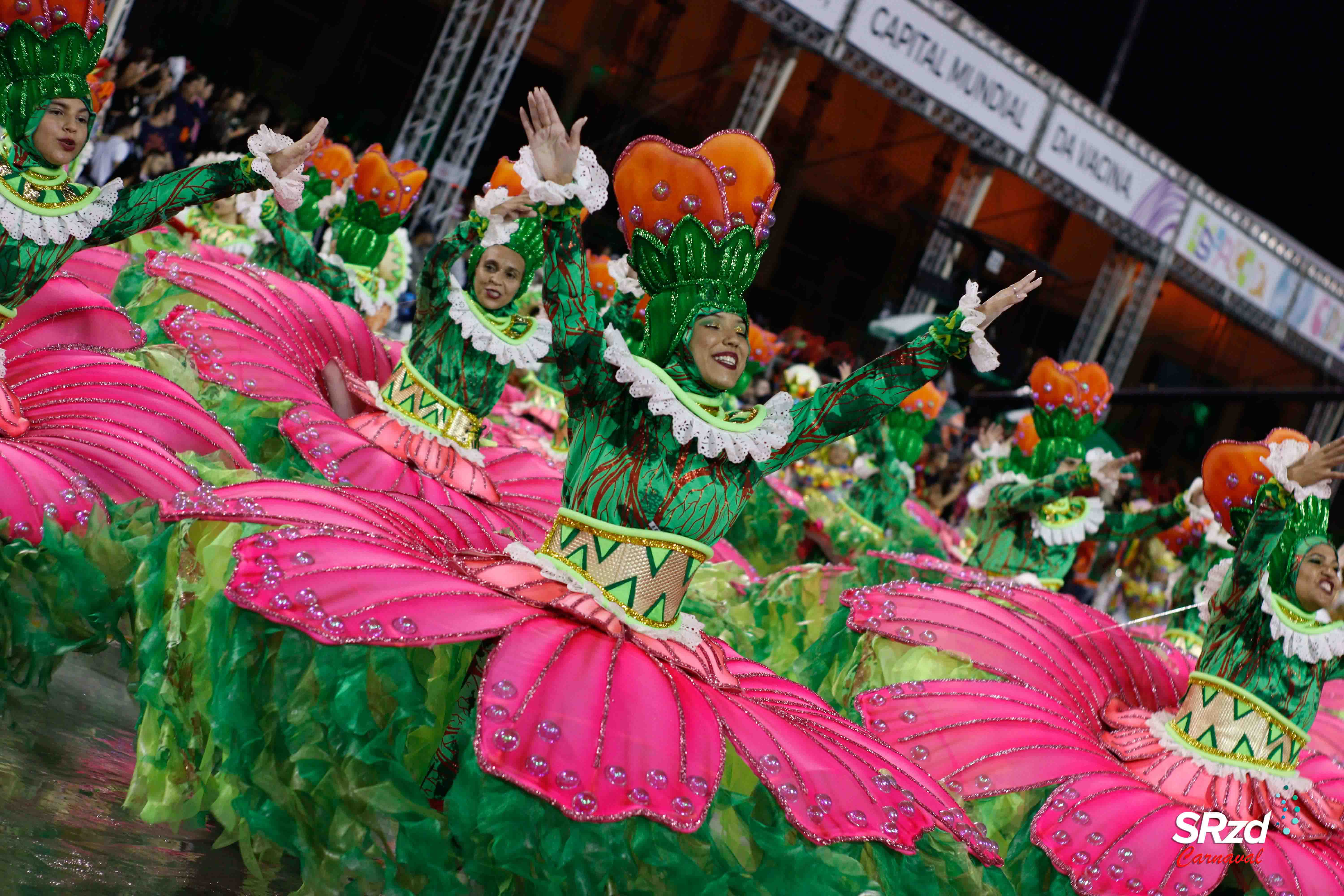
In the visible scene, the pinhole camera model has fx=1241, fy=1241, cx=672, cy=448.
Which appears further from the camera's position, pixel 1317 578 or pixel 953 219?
pixel 953 219

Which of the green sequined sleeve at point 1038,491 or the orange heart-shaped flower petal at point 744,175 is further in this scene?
the green sequined sleeve at point 1038,491

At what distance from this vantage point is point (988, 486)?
7.00m

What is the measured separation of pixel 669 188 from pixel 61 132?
150cm

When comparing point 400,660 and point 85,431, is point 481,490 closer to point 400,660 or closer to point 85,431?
point 85,431

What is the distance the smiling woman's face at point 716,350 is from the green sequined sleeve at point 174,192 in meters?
1.25

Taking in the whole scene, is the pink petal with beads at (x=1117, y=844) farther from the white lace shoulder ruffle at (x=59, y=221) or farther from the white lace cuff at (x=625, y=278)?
the white lace shoulder ruffle at (x=59, y=221)

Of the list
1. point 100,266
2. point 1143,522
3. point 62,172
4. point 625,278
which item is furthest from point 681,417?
point 1143,522

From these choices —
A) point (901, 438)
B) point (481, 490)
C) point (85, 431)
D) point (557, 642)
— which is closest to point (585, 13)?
point (901, 438)

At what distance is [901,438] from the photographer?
30.6 feet

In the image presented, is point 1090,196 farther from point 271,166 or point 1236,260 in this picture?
point 271,166

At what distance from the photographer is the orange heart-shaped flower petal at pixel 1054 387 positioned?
692cm

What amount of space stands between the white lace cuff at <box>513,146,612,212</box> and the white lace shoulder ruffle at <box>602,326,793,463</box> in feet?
0.90

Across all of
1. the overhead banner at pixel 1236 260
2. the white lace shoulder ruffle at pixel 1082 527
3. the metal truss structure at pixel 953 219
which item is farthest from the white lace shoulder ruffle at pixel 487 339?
the overhead banner at pixel 1236 260

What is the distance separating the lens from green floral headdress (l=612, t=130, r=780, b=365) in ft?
8.62
